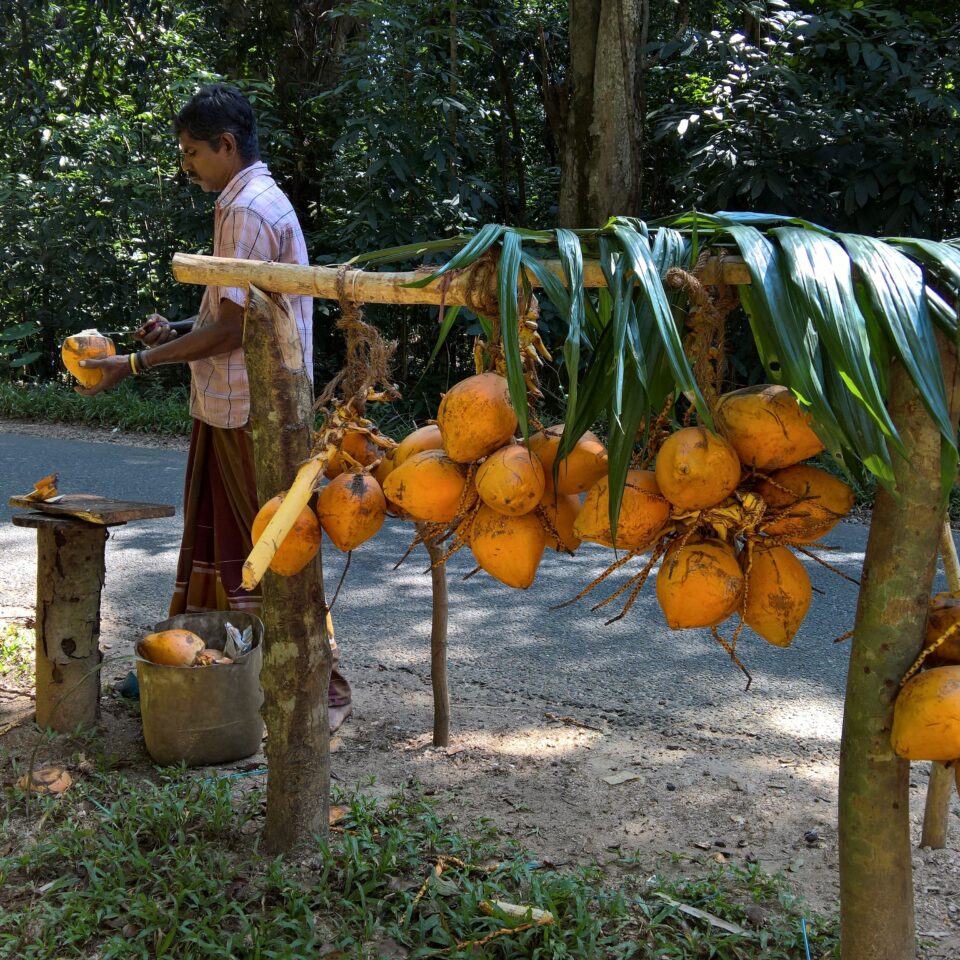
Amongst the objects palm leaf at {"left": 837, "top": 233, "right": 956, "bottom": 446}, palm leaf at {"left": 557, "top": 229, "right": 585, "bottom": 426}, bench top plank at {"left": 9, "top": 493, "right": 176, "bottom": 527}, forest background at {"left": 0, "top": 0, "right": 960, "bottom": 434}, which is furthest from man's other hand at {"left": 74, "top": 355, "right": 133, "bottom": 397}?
forest background at {"left": 0, "top": 0, "right": 960, "bottom": 434}

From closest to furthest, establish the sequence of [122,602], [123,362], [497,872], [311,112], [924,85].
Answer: [497,872]
[123,362]
[122,602]
[924,85]
[311,112]

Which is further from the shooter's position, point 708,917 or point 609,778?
point 609,778

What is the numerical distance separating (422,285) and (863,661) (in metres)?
0.91

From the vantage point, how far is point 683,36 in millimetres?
6988

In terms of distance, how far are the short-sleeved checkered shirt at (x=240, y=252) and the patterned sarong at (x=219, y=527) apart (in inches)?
3.7

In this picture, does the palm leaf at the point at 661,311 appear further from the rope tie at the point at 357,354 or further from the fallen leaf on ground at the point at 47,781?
the fallen leaf on ground at the point at 47,781

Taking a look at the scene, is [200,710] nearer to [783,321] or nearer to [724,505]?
[724,505]

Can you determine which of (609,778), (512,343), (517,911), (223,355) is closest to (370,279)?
(512,343)

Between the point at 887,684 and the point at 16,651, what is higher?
the point at 887,684

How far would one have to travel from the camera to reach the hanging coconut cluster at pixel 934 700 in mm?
1295

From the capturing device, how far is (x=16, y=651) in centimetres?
382

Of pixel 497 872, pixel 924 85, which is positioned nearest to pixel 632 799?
pixel 497 872

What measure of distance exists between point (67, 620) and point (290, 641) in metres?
1.14

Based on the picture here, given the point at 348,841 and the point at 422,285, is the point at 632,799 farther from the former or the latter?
the point at 422,285
